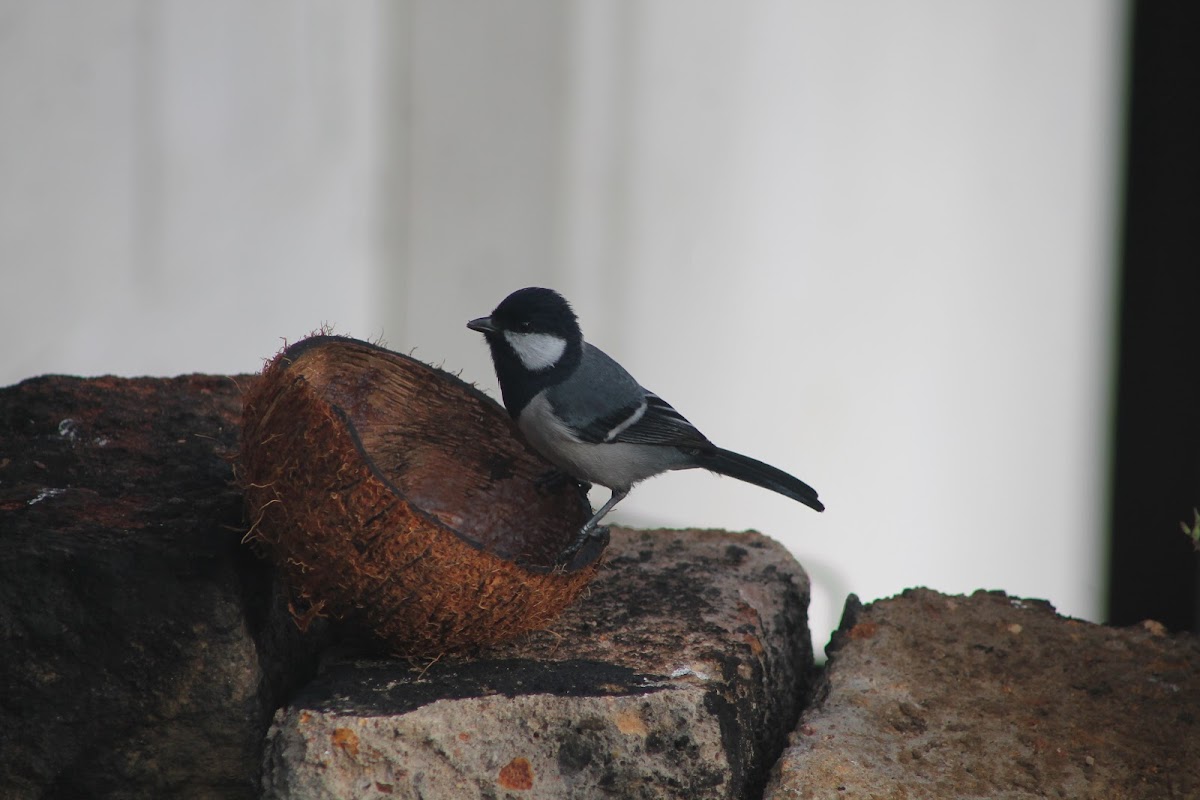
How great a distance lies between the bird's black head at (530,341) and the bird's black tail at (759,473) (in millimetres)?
439

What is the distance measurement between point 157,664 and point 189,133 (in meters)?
3.40

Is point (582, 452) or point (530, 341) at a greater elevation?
point (530, 341)

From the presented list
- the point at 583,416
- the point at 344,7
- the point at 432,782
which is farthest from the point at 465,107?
the point at 432,782

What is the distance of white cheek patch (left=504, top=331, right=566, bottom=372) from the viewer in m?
2.95

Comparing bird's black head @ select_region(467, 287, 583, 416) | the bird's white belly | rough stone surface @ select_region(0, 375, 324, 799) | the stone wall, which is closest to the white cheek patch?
bird's black head @ select_region(467, 287, 583, 416)

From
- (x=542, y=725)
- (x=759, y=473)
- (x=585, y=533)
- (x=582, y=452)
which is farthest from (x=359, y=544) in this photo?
(x=759, y=473)

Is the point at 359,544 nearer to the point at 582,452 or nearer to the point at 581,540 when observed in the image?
the point at 581,540

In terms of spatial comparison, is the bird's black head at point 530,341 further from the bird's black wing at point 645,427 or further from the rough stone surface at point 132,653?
the rough stone surface at point 132,653

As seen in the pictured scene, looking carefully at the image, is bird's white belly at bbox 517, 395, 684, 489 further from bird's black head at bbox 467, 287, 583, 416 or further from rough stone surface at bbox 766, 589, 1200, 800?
rough stone surface at bbox 766, 589, 1200, 800

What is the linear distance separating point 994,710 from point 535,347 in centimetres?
133

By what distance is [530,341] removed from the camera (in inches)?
117

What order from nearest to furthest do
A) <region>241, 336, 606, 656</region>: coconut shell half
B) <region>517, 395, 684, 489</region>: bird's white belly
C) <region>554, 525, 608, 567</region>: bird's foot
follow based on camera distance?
<region>241, 336, 606, 656</region>: coconut shell half
<region>554, 525, 608, 567</region>: bird's foot
<region>517, 395, 684, 489</region>: bird's white belly

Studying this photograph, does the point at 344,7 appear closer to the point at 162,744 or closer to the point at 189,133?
the point at 189,133

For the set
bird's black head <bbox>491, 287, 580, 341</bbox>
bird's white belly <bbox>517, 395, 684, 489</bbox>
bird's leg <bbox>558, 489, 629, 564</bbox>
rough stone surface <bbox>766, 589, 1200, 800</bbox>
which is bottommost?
rough stone surface <bbox>766, 589, 1200, 800</bbox>
